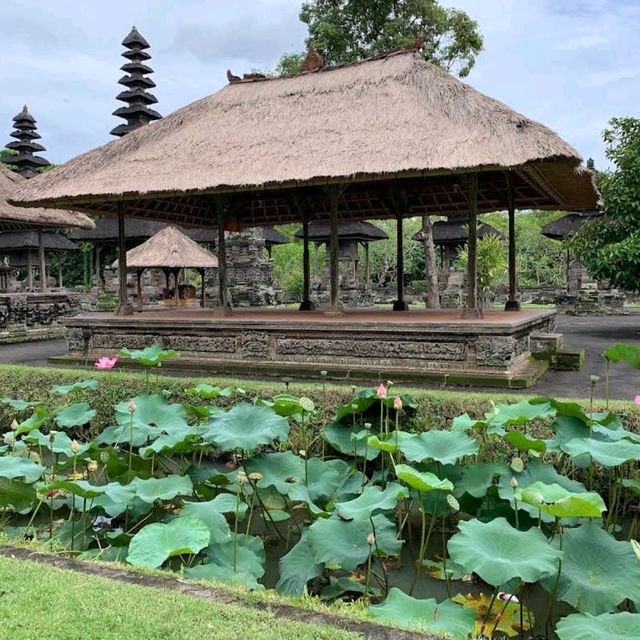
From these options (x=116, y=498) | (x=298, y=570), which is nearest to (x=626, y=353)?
(x=298, y=570)

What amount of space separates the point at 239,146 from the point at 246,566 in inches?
322

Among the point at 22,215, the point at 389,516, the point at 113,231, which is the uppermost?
the point at 113,231

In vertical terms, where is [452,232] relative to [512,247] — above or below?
above

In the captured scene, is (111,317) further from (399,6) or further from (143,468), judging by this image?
(399,6)

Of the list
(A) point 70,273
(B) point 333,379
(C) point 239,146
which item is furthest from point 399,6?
(A) point 70,273

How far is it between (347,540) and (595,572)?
1.23 meters

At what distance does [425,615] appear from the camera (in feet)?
9.32

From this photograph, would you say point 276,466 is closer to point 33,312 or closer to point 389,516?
point 389,516

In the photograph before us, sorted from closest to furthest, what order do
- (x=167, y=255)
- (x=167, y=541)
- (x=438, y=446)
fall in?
1. (x=167, y=541)
2. (x=438, y=446)
3. (x=167, y=255)

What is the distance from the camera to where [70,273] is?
41.8 metres

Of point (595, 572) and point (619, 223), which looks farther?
point (619, 223)

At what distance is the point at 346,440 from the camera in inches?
200

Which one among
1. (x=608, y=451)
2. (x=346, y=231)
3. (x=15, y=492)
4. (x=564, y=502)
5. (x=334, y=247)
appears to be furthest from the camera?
(x=346, y=231)

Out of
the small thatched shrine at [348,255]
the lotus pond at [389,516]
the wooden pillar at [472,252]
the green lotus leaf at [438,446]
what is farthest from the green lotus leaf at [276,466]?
the small thatched shrine at [348,255]
